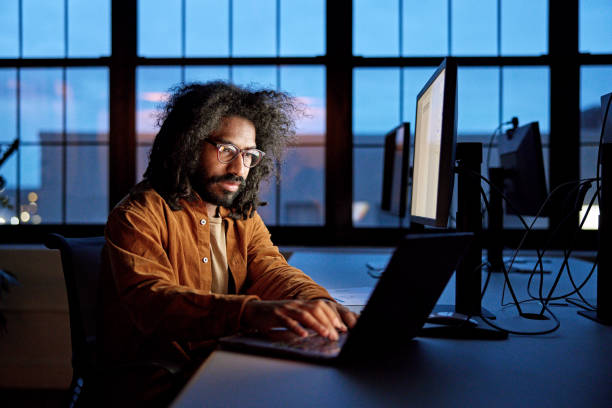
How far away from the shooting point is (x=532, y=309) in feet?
4.22

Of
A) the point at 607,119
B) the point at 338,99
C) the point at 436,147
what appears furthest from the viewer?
the point at 338,99

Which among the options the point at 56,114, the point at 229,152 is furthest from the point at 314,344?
the point at 56,114

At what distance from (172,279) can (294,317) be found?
429mm

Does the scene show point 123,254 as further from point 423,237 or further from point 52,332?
point 52,332

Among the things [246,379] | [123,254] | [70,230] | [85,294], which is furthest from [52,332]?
[246,379]

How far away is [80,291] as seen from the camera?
4.49 ft

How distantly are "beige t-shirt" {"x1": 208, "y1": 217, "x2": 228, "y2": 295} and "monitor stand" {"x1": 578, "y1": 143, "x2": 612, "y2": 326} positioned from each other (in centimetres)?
101

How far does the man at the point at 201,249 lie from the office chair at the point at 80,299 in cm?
6

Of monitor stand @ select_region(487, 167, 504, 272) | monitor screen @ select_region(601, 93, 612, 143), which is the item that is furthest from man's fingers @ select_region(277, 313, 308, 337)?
monitor stand @ select_region(487, 167, 504, 272)

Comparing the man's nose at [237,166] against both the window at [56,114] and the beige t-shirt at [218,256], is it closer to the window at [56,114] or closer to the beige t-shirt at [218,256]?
the beige t-shirt at [218,256]

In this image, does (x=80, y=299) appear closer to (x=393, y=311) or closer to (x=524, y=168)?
(x=393, y=311)

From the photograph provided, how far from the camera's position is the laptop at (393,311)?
747 mm

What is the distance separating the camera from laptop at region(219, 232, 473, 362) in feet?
2.45

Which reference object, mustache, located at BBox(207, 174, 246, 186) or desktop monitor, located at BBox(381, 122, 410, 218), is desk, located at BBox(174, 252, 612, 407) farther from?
desktop monitor, located at BBox(381, 122, 410, 218)
